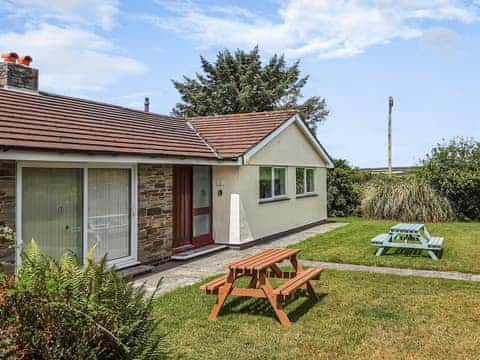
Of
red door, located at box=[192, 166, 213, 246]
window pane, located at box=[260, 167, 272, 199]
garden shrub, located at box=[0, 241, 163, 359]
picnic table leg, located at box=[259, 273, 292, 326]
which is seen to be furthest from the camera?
window pane, located at box=[260, 167, 272, 199]

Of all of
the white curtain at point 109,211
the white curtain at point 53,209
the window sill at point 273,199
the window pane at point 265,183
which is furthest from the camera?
the window pane at point 265,183

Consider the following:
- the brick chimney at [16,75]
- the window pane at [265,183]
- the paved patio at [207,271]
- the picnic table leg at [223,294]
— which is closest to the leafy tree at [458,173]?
the window pane at [265,183]

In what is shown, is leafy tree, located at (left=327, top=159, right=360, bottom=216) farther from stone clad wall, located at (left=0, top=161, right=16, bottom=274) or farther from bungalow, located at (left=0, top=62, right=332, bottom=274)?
stone clad wall, located at (left=0, top=161, right=16, bottom=274)

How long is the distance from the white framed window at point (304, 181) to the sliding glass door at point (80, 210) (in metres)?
8.98

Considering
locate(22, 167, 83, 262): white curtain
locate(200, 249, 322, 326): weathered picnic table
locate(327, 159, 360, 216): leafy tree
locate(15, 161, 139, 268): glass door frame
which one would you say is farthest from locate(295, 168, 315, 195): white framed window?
locate(200, 249, 322, 326): weathered picnic table

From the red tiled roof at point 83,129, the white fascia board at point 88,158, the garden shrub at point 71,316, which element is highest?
the red tiled roof at point 83,129

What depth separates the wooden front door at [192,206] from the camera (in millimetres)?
12337

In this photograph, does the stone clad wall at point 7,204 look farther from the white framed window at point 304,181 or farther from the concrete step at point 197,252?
the white framed window at point 304,181

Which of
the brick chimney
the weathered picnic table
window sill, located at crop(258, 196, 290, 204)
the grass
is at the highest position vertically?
the brick chimney

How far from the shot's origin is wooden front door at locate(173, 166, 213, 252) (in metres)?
12.3

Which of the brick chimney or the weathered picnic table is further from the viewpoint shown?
the brick chimney

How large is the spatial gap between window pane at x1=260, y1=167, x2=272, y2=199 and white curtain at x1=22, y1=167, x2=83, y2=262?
23.5 feet

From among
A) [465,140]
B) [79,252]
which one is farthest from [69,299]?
[465,140]

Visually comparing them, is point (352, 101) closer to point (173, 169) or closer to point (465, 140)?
point (465, 140)
